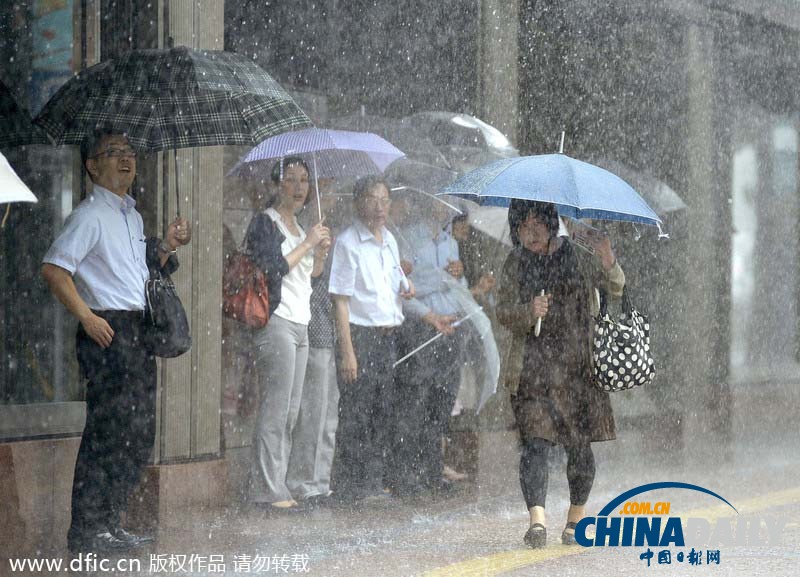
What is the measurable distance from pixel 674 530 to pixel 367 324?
2185 millimetres

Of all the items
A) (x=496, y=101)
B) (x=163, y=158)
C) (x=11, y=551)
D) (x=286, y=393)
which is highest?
(x=496, y=101)

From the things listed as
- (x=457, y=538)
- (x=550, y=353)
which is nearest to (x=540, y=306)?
(x=550, y=353)

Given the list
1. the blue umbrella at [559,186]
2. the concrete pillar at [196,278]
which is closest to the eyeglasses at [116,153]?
the concrete pillar at [196,278]

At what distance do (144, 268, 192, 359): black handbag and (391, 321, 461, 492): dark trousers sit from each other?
2195 mm

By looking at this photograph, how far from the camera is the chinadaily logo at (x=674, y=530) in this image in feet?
19.5

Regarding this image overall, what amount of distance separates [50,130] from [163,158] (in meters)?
0.96

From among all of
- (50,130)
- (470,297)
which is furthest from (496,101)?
(50,130)

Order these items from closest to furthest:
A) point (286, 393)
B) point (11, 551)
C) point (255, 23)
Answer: point (11, 551)
point (286, 393)
point (255, 23)

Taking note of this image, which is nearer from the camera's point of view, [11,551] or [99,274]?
[99,274]

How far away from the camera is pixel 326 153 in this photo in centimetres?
707

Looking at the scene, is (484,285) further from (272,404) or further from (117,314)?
(117,314)

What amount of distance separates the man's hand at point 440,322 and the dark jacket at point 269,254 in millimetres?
1233

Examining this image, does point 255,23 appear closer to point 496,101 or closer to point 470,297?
point 496,101

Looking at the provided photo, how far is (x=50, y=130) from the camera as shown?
18.5 ft
